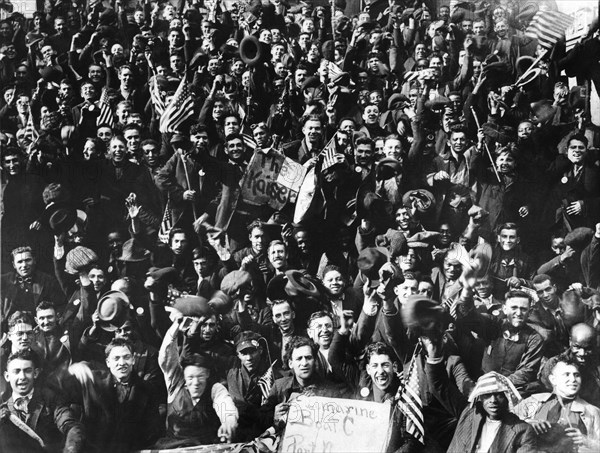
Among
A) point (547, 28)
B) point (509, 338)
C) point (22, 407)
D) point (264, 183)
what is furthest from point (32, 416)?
point (547, 28)

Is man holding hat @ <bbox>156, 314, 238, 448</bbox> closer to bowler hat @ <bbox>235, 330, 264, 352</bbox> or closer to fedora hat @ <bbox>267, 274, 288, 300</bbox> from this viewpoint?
bowler hat @ <bbox>235, 330, 264, 352</bbox>

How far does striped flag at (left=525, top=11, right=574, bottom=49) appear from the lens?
6258mm

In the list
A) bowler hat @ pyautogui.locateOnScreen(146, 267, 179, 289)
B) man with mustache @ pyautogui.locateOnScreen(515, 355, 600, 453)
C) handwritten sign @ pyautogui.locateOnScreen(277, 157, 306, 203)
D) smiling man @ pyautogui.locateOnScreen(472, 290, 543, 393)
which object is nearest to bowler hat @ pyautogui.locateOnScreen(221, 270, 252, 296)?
bowler hat @ pyautogui.locateOnScreen(146, 267, 179, 289)

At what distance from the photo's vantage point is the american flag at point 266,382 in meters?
5.85

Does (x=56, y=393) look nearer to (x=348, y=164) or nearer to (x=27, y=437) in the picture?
(x=27, y=437)

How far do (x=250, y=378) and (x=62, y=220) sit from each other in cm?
186

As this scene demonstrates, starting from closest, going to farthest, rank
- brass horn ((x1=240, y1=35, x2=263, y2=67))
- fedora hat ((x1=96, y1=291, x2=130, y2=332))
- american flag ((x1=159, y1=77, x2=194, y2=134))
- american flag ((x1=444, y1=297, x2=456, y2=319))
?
fedora hat ((x1=96, y1=291, x2=130, y2=332)) → american flag ((x1=444, y1=297, x2=456, y2=319)) → american flag ((x1=159, y1=77, x2=194, y2=134)) → brass horn ((x1=240, y1=35, x2=263, y2=67))

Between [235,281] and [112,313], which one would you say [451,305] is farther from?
[112,313]

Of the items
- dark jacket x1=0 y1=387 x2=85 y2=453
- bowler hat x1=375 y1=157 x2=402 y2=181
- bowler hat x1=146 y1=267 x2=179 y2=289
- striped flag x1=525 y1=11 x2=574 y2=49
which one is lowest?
dark jacket x1=0 y1=387 x2=85 y2=453

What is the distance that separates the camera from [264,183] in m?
6.01

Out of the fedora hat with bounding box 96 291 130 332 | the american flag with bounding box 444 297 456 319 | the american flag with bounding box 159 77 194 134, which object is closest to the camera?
the fedora hat with bounding box 96 291 130 332

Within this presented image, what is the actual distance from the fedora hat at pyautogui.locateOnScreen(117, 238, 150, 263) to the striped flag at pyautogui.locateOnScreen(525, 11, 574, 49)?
3523 millimetres

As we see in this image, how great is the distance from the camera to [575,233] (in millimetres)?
6043

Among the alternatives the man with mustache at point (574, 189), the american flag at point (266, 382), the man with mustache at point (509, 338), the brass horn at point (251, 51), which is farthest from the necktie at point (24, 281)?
the man with mustache at point (574, 189)
